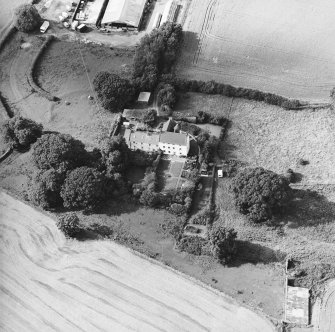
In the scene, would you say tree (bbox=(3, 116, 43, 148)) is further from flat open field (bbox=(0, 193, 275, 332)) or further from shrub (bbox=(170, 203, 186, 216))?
shrub (bbox=(170, 203, 186, 216))

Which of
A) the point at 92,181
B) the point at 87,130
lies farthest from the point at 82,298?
the point at 87,130

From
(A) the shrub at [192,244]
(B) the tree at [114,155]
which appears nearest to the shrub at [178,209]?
(A) the shrub at [192,244]

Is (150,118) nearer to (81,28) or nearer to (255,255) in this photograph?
(81,28)

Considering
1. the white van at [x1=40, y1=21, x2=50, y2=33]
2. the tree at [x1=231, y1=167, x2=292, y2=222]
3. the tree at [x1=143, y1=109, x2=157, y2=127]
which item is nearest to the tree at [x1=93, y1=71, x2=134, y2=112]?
the tree at [x1=143, y1=109, x2=157, y2=127]

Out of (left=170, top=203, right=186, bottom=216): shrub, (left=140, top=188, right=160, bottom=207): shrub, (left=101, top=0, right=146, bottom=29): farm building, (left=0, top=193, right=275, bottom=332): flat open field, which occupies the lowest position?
(left=0, top=193, right=275, bottom=332): flat open field

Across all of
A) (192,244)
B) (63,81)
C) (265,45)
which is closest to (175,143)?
(192,244)

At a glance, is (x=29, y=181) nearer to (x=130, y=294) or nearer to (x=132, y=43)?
(x=130, y=294)
